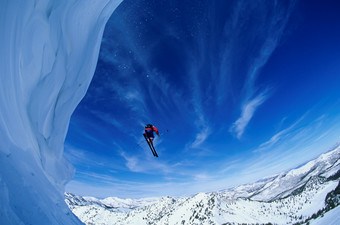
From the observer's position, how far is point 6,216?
4.39m

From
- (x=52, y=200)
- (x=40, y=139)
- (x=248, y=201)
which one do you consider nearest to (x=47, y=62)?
(x=40, y=139)

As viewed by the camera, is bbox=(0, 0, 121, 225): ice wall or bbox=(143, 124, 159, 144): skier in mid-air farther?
bbox=(143, 124, 159, 144): skier in mid-air

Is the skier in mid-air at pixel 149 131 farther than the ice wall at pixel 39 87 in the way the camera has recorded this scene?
Yes

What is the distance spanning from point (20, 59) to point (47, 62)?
129 cm

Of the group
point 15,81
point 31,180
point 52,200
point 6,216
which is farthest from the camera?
point 52,200

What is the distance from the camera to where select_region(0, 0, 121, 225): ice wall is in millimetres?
5277

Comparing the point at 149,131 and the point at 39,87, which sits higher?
the point at 149,131

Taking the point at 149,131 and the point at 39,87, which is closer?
the point at 39,87

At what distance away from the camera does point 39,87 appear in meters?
7.34

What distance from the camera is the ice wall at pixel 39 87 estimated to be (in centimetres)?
528

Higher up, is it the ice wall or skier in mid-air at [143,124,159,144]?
skier in mid-air at [143,124,159,144]

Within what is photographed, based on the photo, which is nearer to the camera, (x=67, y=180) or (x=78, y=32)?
(x=78, y=32)

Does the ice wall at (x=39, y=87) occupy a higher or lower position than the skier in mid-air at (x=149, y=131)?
lower

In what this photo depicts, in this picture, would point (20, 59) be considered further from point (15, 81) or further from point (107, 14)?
point (107, 14)
